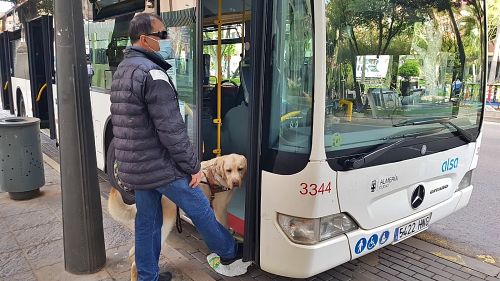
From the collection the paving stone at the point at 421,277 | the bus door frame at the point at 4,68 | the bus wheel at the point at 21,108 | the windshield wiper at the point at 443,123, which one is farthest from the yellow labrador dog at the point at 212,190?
the bus door frame at the point at 4,68

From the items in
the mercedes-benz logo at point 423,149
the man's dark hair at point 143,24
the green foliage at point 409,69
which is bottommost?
the mercedes-benz logo at point 423,149

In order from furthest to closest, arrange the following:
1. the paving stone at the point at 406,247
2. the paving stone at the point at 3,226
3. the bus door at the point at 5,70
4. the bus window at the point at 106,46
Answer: the bus door at the point at 5,70
the bus window at the point at 106,46
the paving stone at the point at 3,226
the paving stone at the point at 406,247

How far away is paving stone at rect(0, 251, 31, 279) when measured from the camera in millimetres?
3301

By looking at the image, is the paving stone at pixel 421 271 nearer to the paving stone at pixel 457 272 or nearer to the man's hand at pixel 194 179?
the paving stone at pixel 457 272

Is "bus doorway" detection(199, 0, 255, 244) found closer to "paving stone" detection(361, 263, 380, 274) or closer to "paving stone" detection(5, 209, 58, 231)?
"paving stone" detection(361, 263, 380, 274)

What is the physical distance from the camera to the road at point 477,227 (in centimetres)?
404

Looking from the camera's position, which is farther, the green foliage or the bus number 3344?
the green foliage

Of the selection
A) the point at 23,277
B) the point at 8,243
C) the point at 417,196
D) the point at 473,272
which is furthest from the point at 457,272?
the point at 8,243

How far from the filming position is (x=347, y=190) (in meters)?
2.65

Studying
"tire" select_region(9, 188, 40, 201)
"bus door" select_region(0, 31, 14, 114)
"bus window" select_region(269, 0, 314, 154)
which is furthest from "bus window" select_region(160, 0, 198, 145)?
"bus door" select_region(0, 31, 14, 114)

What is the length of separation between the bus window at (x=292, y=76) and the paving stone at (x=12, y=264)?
7.65 feet

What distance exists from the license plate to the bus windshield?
2.22 feet

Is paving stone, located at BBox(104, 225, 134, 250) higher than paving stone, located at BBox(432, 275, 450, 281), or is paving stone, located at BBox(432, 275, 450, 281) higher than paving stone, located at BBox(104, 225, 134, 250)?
paving stone, located at BBox(104, 225, 134, 250)

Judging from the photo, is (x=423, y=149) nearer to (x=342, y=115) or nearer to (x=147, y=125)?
(x=342, y=115)
